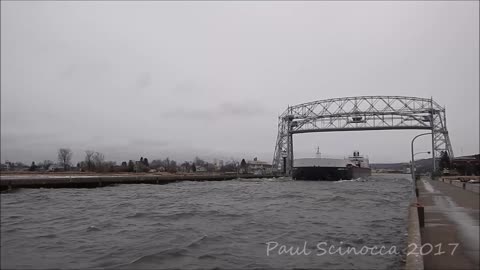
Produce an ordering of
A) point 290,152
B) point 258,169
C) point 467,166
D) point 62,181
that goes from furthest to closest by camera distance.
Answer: point 258,169 → point 290,152 → point 467,166 → point 62,181

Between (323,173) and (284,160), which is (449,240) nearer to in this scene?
(323,173)

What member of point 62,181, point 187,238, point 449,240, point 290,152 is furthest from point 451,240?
point 290,152

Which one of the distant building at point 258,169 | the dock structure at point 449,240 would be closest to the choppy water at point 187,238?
the dock structure at point 449,240

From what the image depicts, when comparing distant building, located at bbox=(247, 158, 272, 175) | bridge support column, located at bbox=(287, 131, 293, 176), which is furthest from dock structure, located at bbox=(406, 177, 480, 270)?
distant building, located at bbox=(247, 158, 272, 175)

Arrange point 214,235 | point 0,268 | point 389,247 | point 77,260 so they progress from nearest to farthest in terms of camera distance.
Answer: point 0,268 < point 77,260 < point 389,247 < point 214,235

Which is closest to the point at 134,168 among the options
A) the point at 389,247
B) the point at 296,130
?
the point at 296,130

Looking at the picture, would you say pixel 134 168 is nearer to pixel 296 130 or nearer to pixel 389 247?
pixel 296 130

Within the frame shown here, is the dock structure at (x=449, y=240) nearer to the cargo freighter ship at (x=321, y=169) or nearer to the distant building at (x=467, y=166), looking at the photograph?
the cargo freighter ship at (x=321, y=169)

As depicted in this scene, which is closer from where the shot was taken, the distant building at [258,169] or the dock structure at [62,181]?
the dock structure at [62,181]

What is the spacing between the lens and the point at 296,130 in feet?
287

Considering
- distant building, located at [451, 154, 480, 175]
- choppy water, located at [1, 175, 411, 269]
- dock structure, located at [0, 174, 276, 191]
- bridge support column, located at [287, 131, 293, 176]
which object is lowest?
choppy water, located at [1, 175, 411, 269]

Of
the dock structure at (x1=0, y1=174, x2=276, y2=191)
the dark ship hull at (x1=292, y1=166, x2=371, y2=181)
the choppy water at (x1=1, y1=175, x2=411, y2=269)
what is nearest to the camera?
the choppy water at (x1=1, y1=175, x2=411, y2=269)

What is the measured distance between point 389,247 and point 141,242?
671cm

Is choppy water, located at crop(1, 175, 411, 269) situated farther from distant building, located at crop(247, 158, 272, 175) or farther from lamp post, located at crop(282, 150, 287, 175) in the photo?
distant building, located at crop(247, 158, 272, 175)
